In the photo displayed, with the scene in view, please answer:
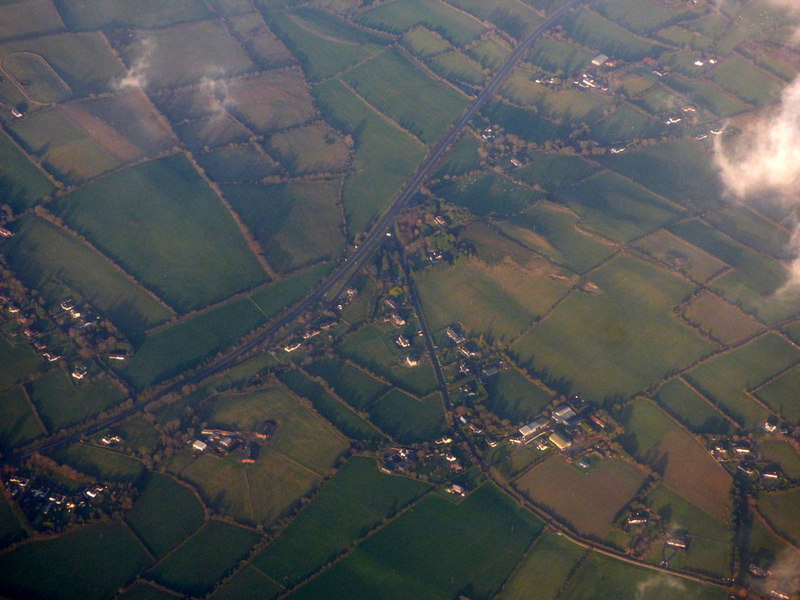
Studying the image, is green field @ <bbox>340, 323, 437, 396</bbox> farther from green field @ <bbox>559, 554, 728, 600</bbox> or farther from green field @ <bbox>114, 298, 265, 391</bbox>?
green field @ <bbox>559, 554, 728, 600</bbox>

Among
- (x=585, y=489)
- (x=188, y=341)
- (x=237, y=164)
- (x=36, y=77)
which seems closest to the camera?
(x=585, y=489)

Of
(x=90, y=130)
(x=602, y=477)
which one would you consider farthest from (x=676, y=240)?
(x=90, y=130)

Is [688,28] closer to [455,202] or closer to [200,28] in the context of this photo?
[455,202]

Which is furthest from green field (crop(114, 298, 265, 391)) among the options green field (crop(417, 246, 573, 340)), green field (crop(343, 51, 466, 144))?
green field (crop(343, 51, 466, 144))

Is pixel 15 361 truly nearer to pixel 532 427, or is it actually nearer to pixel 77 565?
pixel 77 565

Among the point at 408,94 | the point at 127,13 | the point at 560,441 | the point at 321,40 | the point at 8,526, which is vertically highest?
the point at 321,40

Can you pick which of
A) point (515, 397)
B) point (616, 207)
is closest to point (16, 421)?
point (515, 397)

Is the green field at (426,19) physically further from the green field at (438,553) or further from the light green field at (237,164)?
the green field at (438,553)
